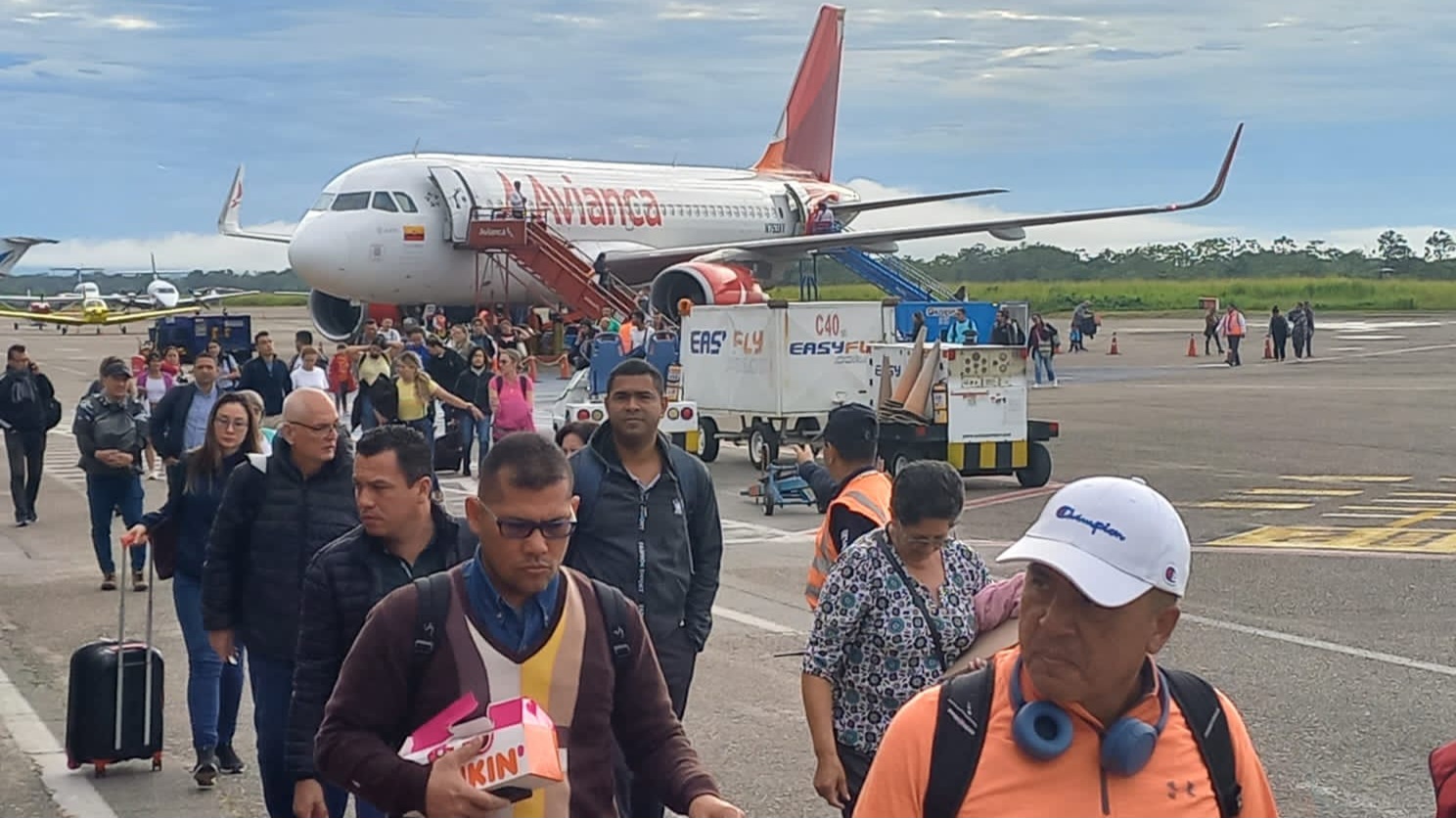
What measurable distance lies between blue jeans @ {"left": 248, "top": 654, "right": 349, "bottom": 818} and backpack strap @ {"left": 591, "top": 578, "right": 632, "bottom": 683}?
7.70 feet

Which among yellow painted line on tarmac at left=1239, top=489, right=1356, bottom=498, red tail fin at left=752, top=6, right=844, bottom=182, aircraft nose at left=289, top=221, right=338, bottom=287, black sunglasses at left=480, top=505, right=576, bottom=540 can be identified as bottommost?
yellow painted line on tarmac at left=1239, top=489, right=1356, bottom=498

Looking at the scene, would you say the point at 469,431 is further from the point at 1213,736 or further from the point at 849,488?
the point at 1213,736

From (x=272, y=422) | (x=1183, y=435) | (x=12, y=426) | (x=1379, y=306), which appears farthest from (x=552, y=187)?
(x=1379, y=306)

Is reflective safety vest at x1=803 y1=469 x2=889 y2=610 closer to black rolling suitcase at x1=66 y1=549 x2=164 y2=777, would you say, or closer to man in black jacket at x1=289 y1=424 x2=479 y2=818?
man in black jacket at x1=289 y1=424 x2=479 y2=818

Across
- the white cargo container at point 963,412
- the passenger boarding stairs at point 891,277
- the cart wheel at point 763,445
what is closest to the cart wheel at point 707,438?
the cart wheel at point 763,445

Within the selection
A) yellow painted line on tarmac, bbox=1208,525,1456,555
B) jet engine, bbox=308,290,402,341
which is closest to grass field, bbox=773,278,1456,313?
jet engine, bbox=308,290,402,341

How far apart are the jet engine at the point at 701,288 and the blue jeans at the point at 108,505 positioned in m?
22.2

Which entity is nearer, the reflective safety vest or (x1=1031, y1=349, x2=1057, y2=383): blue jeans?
the reflective safety vest

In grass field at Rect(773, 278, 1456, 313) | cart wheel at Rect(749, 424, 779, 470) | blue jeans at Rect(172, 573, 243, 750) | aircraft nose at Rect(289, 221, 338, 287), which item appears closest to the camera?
blue jeans at Rect(172, 573, 243, 750)

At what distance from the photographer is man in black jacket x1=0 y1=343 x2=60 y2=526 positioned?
17172 mm

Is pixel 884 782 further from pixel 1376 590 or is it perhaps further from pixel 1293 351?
pixel 1293 351

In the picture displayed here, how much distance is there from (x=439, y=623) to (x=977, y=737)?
142cm

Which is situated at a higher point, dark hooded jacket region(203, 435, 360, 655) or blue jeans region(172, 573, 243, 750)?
dark hooded jacket region(203, 435, 360, 655)

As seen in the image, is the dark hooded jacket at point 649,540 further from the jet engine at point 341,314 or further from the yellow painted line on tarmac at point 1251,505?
the jet engine at point 341,314
